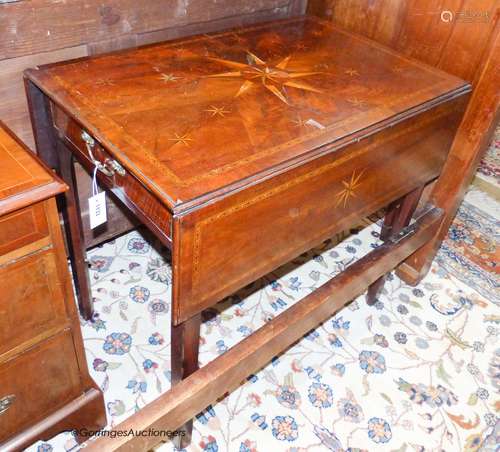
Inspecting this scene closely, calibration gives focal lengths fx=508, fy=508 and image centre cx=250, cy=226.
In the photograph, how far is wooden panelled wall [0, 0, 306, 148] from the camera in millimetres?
1215

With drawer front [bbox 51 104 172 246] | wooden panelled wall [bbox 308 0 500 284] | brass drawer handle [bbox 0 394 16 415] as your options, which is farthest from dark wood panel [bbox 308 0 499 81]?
brass drawer handle [bbox 0 394 16 415]

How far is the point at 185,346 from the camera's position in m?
1.17

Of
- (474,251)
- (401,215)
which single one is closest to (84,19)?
(401,215)

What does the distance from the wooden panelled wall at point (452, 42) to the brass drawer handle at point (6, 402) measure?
56.0 inches

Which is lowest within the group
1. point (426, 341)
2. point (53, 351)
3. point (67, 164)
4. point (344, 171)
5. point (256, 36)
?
point (426, 341)

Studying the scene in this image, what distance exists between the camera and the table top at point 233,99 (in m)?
Answer: 0.98

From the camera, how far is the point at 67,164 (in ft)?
4.32

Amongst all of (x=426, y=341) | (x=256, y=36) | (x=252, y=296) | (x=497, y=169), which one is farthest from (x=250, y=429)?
(x=497, y=169)

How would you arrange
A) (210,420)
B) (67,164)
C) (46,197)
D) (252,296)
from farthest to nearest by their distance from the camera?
(252,296) → (210,420) → (67,164) → (46,197)

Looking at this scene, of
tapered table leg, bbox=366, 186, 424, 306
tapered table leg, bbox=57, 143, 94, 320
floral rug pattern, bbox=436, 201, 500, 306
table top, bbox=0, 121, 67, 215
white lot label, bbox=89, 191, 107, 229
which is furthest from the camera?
floral rug pattern, bbox=436, 201, 500, 306

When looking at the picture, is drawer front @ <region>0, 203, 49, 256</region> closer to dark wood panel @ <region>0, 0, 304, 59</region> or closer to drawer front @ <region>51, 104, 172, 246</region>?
drawer front @ <region>51, 104, 172, 246</region>

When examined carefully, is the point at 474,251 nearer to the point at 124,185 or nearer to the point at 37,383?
the point at 124,185

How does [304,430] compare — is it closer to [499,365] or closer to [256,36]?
[499,365]

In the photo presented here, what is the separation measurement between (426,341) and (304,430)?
1.88 feet
